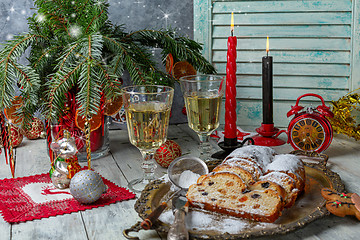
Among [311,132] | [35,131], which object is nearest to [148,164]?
[311,132]

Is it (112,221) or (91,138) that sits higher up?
(91,138)

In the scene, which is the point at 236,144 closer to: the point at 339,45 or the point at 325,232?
the point at 325,232

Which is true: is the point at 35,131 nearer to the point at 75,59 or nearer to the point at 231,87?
the point at 75,59

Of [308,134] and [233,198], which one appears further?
[308,134]

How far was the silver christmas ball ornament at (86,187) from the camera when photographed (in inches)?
37.0

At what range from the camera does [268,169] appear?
973 millimetres

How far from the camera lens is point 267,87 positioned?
4.61 ft

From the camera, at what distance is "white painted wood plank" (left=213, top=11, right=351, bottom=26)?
157 cm

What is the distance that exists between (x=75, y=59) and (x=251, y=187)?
60cm

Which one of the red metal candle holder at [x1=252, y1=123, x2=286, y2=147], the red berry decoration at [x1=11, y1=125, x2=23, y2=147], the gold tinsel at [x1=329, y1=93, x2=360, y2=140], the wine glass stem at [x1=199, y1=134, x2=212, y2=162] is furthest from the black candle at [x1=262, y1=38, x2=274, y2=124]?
the red berry decoration at [x1=11, y1=125, x2=23, y2=147]

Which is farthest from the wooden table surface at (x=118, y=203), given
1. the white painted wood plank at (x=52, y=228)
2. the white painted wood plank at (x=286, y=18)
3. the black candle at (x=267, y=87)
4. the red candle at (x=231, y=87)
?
the white painted wood plank at (x=286, y=18)

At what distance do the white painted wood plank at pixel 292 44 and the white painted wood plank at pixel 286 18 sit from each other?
64 mm

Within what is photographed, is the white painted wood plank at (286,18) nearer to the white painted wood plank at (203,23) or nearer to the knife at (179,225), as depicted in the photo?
the white painted wood plank at (203,23)

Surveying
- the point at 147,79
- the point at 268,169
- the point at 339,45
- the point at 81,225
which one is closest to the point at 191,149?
the point at 147,79
